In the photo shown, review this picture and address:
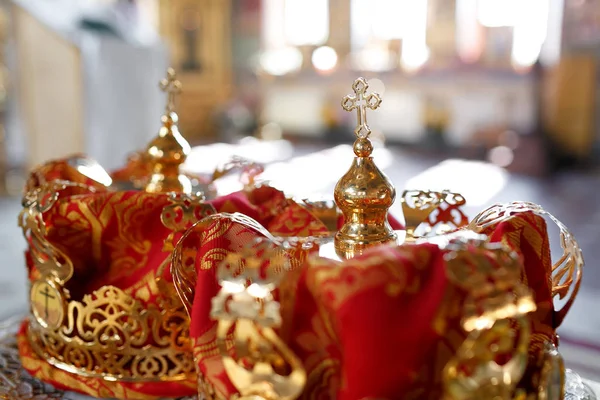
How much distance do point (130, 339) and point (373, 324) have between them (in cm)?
38

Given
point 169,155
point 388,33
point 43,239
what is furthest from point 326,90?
point 43,239

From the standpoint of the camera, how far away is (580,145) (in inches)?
175

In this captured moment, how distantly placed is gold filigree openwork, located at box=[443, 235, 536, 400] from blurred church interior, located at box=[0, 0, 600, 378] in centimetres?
80

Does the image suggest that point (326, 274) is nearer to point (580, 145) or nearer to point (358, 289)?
point (358, 289)

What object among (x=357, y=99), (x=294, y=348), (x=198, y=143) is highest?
(x=357, y=99)

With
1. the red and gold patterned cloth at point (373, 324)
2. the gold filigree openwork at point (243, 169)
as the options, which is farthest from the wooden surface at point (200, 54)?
the red and gold patterned cloth at point (373, 324)

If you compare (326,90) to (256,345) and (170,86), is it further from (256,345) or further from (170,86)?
(256,345)

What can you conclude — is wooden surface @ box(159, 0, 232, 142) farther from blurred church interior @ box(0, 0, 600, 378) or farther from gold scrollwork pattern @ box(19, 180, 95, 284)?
gold scrollwork pattern @ box(19, 180, 95, 284)

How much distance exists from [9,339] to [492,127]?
432 cm

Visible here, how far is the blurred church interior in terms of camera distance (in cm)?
266

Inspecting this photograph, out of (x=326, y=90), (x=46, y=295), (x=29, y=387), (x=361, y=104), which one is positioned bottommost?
(x=326, y=90)

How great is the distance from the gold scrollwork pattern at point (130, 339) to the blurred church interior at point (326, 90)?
52cm

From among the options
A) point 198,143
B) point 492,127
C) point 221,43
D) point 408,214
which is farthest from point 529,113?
point 408,214

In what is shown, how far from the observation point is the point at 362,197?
2.22 feet
